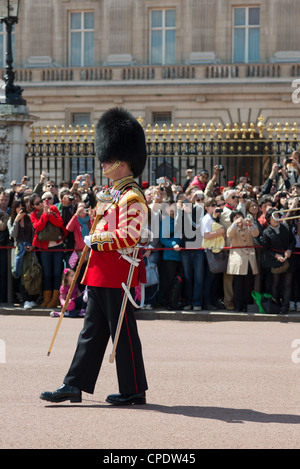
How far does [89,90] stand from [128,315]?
23.9 m

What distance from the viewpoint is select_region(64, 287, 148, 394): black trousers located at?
6660mm

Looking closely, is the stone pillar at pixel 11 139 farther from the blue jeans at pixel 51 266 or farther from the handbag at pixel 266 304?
the handbag at pixel 266 304

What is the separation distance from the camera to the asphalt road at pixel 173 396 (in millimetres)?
5605

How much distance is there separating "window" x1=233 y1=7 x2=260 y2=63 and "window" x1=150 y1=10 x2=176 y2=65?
1.96 meters

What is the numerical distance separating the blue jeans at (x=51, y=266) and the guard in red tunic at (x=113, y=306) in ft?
21.3

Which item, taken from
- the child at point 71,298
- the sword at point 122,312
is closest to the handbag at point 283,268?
the child at point 71,298

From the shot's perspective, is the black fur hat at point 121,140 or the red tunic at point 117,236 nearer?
the red tunic at point 117,236

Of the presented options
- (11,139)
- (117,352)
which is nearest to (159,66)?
(11,139)

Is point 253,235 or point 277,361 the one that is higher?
point 253,235

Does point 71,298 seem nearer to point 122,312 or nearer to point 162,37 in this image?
point 122,312

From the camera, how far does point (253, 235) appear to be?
12.9 meters

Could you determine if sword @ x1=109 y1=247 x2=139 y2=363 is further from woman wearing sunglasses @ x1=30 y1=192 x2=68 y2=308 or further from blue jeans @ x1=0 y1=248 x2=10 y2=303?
blue jeans @ x1=0 y1=248 x2=10 y2=303
